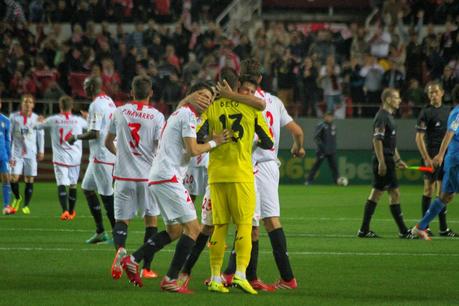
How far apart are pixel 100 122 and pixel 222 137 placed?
508 centimetres

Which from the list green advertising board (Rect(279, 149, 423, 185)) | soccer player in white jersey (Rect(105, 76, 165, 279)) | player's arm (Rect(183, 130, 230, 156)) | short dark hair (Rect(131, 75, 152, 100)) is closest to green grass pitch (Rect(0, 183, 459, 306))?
soccer player in white jersey (Rect(105, 76, 165, 279))

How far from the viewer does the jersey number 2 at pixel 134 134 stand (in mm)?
11768

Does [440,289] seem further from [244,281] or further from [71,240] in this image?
[71,240]

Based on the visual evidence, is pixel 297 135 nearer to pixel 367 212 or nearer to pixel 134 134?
pixel 134 134

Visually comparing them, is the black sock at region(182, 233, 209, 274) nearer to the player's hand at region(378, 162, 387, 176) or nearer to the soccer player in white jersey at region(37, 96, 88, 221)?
the player's hand at region(378, 162, 387, 176)

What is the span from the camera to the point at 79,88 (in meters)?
30.7

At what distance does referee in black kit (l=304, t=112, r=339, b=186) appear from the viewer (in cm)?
3111

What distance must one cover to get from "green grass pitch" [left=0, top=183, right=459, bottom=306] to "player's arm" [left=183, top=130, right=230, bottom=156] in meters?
1.42

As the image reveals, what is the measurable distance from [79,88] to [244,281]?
21.1 m

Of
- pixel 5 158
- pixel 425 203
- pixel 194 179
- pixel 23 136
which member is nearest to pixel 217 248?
Answer: pixel 194 179

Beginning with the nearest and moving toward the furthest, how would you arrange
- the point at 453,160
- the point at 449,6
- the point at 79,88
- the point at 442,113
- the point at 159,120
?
1. the point at 159,120
2. the point at 453,160
3. the point at 442,113
4. the point at 79,88
5. the point at 449,6

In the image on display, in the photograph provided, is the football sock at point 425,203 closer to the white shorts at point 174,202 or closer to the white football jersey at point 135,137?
the white football jersey at point 135,137

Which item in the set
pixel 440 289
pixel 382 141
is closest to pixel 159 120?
pixel 440 289

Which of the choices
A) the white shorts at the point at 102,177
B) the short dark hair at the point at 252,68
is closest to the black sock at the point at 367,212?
the white shorts at the point at 102,177
